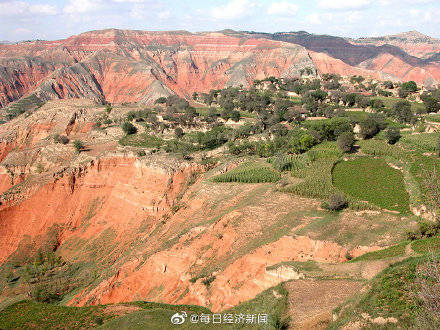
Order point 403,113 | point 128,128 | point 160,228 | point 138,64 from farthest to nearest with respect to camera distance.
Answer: point 138,64 → point 128,128 → point 403,113 → point 160,228

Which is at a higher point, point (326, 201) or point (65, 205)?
point (326, 201)

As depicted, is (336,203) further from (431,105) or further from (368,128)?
(431,105)

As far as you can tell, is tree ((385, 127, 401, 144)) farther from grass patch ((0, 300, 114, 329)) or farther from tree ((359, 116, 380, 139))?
grass patch ((0, 300, 114, 329))

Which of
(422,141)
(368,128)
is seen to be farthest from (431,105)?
(422,141)

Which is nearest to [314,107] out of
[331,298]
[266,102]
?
[266,102]

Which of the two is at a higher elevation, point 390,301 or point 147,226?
point 390,301

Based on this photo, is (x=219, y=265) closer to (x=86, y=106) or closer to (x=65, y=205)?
(x=65, y=205)

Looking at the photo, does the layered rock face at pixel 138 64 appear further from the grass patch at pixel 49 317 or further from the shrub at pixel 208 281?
A: the shrub at pixel 208 281

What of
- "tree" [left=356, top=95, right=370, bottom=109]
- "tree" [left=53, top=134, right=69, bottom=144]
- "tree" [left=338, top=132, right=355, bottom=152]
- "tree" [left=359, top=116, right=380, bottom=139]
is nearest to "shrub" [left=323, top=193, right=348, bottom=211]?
"tree" [left=338, top=132, right=355, bottom=152]
